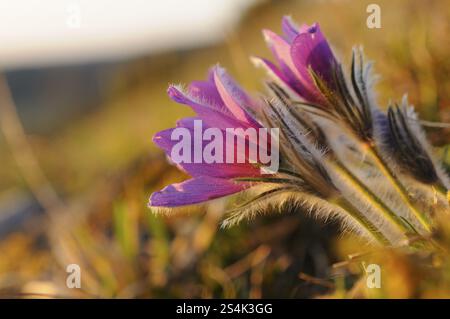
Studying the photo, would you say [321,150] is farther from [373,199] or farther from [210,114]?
[210,114]

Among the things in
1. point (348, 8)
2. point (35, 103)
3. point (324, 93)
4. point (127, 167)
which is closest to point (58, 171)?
point (127, 167)

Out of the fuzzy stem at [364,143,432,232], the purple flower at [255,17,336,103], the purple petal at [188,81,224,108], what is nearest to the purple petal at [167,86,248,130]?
the purple petal at [188,81,224,108]

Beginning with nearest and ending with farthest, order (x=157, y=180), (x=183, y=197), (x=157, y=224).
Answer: (x=183, y=197)
(x=157, y=224)
(x=157, y=180)

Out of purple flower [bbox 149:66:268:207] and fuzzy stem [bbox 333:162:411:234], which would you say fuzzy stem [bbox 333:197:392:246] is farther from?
purple flower [bbox 149:66:268:207]

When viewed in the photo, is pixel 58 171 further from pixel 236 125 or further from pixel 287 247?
pixel 236 125

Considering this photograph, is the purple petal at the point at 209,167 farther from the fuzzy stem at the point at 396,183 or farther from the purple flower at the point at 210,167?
the fuzzy stem at the point at 396,183

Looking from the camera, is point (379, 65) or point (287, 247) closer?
point (287, 247)
